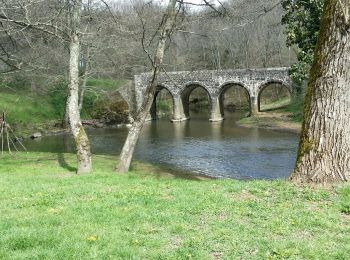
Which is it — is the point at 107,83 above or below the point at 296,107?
above

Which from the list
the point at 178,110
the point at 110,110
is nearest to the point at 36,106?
the point at 110,110

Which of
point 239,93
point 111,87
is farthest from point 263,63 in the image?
point 111,87

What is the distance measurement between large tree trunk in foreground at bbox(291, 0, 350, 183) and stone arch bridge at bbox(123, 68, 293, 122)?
42.0 metres

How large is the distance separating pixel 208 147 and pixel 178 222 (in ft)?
88.4

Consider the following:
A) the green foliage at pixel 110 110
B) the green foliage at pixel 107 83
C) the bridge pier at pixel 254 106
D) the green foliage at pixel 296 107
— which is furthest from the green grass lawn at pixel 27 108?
the green foliage at pixel 296 107

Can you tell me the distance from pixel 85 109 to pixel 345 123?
161 feet

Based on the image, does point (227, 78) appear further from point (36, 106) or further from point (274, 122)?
point (36, 106)

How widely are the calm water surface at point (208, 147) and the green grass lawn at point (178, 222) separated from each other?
48.0 feet

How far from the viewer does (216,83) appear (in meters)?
57.1

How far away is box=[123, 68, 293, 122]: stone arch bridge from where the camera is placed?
174 ft

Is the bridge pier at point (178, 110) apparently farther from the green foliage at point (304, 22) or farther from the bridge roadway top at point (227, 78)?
the green foliage at point (304, 22)

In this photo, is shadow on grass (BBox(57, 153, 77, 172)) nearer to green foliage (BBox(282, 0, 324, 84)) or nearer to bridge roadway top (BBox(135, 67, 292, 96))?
green foliage (BBox(282, 0, 324, 84))

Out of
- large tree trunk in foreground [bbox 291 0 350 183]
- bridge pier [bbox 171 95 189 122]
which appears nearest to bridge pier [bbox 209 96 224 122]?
bridge pier [bbox 171 95 189 122]

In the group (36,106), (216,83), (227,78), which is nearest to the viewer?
(36,106)
